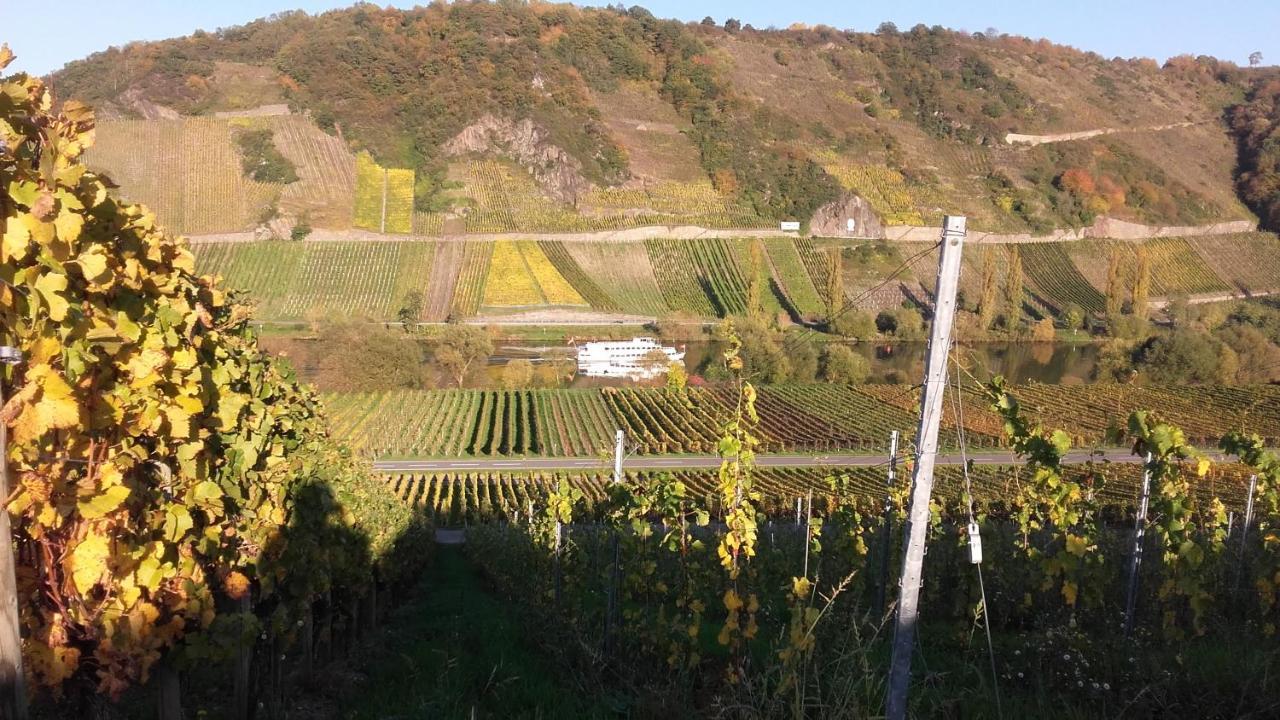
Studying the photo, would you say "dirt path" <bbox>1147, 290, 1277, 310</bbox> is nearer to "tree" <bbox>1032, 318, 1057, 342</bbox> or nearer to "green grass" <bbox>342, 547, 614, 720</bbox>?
"tree" <bbox>1032, 318, 1057, 342</bbox>

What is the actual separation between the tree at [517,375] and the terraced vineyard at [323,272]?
18.7 metres

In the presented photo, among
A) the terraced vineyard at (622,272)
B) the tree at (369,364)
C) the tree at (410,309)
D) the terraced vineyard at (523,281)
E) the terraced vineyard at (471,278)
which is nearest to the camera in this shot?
the tree at (369,364)

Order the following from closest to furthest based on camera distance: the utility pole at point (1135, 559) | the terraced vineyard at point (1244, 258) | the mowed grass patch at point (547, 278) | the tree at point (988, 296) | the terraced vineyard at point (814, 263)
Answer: the utility pole at point (1135, 559), the tree at point (988, 296), the mowed grass patch at point (547, 278), the terraced vineyard at point (814, 263), the terraced vineyard at point (1244, 258)

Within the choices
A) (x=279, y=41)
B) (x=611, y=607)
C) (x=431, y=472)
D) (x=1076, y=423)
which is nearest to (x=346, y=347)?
(x=431, y=472)

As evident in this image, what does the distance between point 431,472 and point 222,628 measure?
2740cm

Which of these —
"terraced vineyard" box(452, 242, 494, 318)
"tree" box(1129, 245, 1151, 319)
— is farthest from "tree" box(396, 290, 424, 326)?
"tree" box(1129, 245, 1151, 319)

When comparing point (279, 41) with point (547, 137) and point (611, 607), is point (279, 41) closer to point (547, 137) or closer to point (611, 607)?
point (547, 137)

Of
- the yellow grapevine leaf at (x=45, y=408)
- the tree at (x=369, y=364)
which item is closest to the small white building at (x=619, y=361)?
the tree at (x=369, y=364)

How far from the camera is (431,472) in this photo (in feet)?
101

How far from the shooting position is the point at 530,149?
89500mm

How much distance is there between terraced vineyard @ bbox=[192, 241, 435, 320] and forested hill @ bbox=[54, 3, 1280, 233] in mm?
3921

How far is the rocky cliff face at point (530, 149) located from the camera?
280ft

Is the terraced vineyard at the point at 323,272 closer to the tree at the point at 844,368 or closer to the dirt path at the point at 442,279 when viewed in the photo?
the dirt path at the point at 442,279

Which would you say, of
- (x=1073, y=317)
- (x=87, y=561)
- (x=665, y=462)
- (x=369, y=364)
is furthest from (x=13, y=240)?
(x=1073, y=317)
